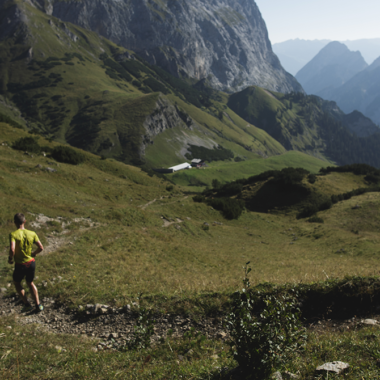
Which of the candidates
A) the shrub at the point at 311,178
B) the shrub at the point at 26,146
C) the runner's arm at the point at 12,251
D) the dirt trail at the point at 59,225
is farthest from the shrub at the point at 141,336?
the shrub at the point at 311,178

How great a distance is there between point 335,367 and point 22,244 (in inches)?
426

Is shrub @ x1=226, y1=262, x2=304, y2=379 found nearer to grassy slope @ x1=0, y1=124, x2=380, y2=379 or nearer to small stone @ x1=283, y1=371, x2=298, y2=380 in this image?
small stone @ x1=283, y1=371, x2=298, y2=380

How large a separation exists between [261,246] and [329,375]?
30.5 meters

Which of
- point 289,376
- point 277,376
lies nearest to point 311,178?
point 289,376

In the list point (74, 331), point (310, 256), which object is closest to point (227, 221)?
point (310, 256)

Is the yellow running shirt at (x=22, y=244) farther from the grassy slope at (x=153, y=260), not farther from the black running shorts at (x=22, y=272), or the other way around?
the grassy slope at (x=153, y=260)

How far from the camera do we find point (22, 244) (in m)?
9.94

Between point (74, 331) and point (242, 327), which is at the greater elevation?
point (242, 327)

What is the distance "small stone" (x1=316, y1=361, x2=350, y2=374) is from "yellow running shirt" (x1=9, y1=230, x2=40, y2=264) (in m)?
10.5

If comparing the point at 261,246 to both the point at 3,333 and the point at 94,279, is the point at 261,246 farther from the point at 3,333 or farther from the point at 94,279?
the point at 3,333

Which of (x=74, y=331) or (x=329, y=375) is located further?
(x=74, y=331)

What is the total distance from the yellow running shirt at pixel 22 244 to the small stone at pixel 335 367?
10.5m

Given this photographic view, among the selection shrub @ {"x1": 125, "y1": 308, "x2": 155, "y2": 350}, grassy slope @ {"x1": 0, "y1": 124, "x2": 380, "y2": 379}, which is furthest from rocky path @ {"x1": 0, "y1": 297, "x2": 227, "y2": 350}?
grassy slope @ {"x1": 0, "y1": 124, "x2": 380, "y2": 379}

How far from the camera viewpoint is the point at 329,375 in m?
5.32
